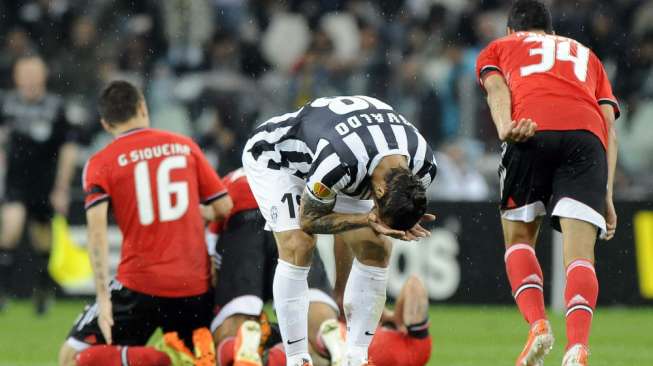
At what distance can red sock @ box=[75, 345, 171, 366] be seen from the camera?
7387 mm

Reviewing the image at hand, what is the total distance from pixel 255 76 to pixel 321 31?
3.26 feet

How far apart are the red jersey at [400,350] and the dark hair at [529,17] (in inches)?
75.6

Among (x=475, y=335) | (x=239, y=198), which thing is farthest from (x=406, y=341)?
(x=475, y=335)

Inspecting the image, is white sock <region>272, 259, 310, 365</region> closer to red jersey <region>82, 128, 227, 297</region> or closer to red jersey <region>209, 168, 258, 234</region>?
red jersey <region>82, 128, 227, 297</region>

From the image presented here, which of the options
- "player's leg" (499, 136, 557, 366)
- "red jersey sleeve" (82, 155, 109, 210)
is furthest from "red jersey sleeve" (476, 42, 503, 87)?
"red jersey sleeve" (82, 155, 109, 210)

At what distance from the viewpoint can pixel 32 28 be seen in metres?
17.2

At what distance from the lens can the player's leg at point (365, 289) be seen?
23.0ft

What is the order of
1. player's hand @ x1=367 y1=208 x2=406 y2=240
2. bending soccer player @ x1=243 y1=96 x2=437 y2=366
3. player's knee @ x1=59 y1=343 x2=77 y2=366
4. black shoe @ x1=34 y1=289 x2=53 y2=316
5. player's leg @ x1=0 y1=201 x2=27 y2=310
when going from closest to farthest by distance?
player's hand @ x1=367 y1=208 x2=406 y2=240 → bending soccer player @ x1=243 y1=96 x2=437 y2=366 → player's knee @ x1=59 y1=343 x2=77 y2=366 → black shoe @ x1=34 y1=289 x2=53 y2=316 → player's leg @ x1=0 y1=201 x2=27 y2=310

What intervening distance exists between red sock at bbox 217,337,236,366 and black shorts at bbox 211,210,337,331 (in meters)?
0.15

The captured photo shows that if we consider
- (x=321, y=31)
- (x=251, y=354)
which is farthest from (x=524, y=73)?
(x=321, y=31)

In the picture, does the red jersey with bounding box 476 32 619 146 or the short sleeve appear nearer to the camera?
the short sleeve

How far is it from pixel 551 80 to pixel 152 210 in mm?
2361

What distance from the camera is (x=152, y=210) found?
7.66 m

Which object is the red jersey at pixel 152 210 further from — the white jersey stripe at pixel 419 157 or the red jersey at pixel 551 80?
the red jersey at pixel 551 80
